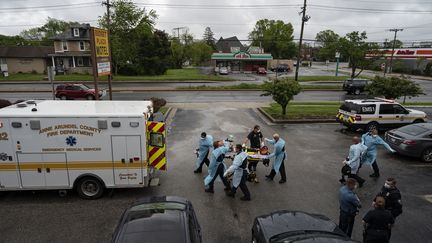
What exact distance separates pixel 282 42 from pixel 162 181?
3701 inches

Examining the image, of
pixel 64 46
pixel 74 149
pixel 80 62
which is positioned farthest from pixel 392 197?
pixel 64 46

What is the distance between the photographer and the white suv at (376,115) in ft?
51.5

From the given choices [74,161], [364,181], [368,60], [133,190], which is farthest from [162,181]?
[368,60]

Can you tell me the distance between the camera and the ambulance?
8.19m

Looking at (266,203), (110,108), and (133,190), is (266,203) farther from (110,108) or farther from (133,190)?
(110,108)

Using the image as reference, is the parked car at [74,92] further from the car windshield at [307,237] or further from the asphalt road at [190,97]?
the car windshield at [307,237]

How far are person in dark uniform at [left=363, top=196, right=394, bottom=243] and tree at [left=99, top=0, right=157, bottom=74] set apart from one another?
46372 mm

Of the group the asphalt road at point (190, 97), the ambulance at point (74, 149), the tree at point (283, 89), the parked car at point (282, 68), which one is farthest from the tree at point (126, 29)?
the ambulance at point (74, 149)

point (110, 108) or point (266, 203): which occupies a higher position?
point (110, 108)

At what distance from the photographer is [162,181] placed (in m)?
10.1

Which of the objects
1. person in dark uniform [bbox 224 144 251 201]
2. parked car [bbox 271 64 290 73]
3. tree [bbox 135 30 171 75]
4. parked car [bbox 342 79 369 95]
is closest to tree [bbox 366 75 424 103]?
parked car [bbox 342 79 369 95]

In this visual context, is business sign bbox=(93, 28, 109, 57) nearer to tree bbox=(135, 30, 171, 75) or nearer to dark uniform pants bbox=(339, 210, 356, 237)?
dark uniform pants bbox=(339, 210, 356, 237)

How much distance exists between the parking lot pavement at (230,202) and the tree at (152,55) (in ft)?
127

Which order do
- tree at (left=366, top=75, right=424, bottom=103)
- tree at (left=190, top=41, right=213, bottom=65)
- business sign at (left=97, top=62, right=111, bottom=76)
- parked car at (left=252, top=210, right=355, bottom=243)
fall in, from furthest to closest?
tree at (left=190, top=41, right=213, bottom=65) → tree at (left=366, top=75, right=424, bottom=103) → business sign at (left=97, top=62, right=111, bottom=76) → parked car at (left=252, top=210, right=355, bottom=243)
